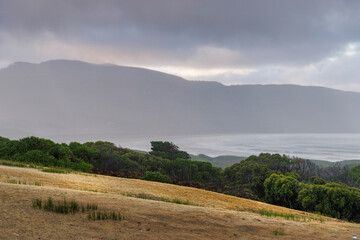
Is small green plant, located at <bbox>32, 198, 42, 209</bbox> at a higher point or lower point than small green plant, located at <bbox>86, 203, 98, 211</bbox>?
higher

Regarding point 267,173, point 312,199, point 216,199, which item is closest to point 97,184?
point 216,199

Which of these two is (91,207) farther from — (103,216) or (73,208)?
(103,216)

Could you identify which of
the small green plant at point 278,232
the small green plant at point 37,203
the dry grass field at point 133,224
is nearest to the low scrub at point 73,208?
the small green plant at point 37,203

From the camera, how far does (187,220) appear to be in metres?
7.44

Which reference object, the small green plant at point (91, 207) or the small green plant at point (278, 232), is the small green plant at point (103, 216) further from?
the small green plant at point (278, 232)

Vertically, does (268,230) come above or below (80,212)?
below

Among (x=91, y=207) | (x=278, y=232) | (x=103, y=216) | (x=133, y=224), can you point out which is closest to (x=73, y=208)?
(x=91, y=207)

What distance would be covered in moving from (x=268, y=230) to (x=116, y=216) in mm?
3769

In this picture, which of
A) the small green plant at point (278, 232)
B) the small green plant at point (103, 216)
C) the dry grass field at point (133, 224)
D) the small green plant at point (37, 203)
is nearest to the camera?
the dry grass field at point (133, 224)

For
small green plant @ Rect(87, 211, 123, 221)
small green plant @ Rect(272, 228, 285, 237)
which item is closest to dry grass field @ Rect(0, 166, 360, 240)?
small green plant @ Rect(272, 228, 285, 237)

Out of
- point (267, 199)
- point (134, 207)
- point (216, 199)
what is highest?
point (134, 207)

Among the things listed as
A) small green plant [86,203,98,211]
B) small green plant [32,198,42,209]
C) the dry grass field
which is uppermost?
small green plant [32,198,42,209]

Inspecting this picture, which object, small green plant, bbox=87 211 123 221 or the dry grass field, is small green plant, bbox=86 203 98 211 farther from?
small green plant, bbox=87 211 123 221

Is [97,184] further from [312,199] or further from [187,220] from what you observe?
[312,199]
